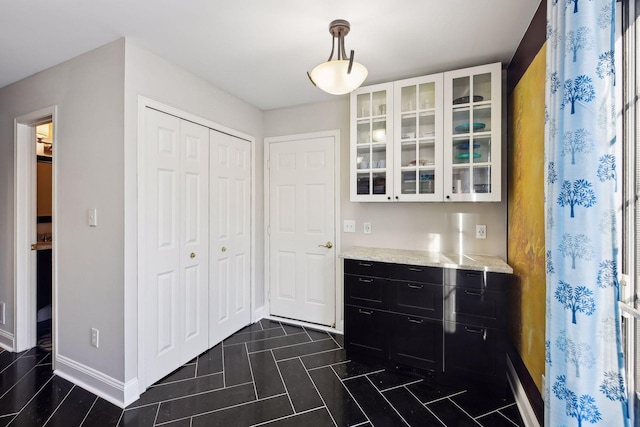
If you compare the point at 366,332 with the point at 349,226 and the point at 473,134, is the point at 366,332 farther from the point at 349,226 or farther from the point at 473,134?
the point at 473,134

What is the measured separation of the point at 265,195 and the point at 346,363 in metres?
1.96

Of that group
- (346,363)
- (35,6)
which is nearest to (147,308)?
(346,363)

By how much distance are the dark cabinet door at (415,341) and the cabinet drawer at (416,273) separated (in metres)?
0.30

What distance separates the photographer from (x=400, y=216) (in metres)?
2.73

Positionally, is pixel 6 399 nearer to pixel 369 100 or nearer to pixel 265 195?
pixel 265 195

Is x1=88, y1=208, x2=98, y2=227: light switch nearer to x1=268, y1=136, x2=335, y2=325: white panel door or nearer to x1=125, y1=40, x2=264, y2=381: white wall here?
x1=125, y1=40, x2=264, y2=381: white wall

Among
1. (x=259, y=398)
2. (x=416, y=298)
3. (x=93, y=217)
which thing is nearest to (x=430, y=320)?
(x=416, y=298)

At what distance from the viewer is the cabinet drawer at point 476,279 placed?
1979 mm

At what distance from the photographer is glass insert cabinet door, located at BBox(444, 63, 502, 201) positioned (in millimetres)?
2152

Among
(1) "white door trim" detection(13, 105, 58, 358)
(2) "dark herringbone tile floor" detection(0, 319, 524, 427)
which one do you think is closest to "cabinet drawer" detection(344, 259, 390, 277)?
(2) "dark herringbone tile floor" detection(0, 319, 524, 427)

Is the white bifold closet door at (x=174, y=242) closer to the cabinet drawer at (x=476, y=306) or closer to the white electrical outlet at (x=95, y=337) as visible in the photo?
the white electrical outlet at (x=95, y=337)

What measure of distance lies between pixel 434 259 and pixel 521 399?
3.37 ft

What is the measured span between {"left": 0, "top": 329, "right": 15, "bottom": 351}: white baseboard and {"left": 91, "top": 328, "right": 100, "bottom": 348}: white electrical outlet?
51.1 inches

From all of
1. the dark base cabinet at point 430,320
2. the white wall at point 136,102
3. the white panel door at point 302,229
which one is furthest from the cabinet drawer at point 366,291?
the white wall at point 136,102
